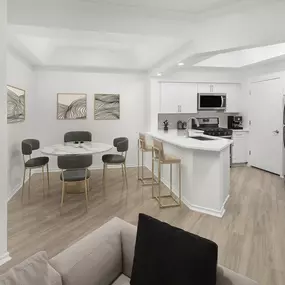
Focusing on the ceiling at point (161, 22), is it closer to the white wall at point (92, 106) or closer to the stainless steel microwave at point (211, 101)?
the white wall at point (92, 106)

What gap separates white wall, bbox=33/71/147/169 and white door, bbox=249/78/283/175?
2.71m

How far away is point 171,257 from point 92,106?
5399mm

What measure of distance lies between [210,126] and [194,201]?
3.64m

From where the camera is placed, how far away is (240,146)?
683 centimetres

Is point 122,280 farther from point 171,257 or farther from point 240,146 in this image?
point 240,146

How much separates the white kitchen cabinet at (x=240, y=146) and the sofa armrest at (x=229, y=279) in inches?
228

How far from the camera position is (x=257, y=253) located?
2703 millimetres

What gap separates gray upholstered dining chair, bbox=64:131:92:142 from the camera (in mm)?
5831

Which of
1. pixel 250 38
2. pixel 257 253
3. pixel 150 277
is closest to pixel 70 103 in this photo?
pixel 250 38

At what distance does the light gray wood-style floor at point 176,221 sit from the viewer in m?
2.63

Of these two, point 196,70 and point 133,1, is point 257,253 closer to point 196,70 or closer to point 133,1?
point 133,1

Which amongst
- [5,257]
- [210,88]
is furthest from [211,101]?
[5,257]

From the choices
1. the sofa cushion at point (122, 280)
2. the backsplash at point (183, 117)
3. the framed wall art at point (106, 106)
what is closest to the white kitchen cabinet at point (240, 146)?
the backsplash at point (183, 117)

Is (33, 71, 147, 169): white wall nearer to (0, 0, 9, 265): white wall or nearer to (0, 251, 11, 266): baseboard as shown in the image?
(0, 0, 9, 265): white wall
